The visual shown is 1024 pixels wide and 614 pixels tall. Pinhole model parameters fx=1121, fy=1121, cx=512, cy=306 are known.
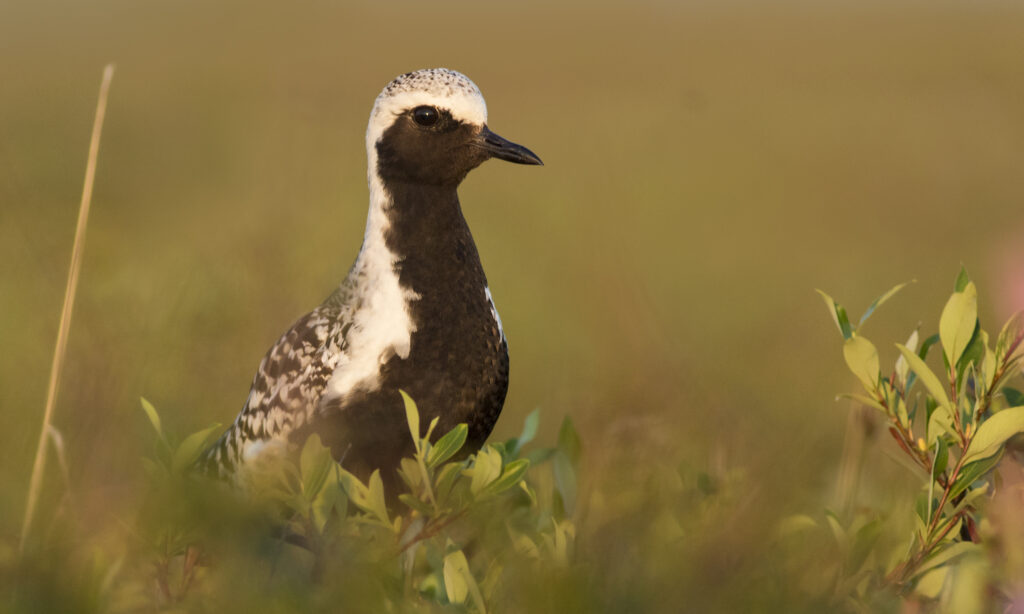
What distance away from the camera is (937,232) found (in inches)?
560

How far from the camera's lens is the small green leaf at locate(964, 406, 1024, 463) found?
2.59 meters

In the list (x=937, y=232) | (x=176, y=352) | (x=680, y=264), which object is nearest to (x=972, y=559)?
(x=176, y=352)

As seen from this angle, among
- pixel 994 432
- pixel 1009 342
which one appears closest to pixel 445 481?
pixel 994 432

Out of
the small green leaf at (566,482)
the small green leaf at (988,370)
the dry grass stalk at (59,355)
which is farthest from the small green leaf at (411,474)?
the small green leaf at (988,370)

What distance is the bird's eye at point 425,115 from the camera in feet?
13.7

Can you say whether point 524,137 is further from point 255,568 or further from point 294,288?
point 255,568

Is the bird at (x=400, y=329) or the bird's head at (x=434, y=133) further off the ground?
the bird's head at (x=434, y=133)

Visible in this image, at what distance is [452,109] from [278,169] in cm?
653

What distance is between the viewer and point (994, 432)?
8.57ft

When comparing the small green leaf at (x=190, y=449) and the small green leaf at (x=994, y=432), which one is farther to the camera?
the small green leaf at (x=190, y=449)

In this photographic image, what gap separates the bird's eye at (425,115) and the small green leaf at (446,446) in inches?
65.3

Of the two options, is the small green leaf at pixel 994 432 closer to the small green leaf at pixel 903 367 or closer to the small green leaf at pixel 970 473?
the small green leaf at pixel 970 473

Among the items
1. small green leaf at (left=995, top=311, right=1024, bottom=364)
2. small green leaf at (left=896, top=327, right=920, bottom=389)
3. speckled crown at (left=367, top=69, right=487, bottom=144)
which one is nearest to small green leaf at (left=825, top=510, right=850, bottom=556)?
small green leaf at (left=896, top=327, right=920, bottom=389)

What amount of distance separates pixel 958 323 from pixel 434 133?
6.81ft
